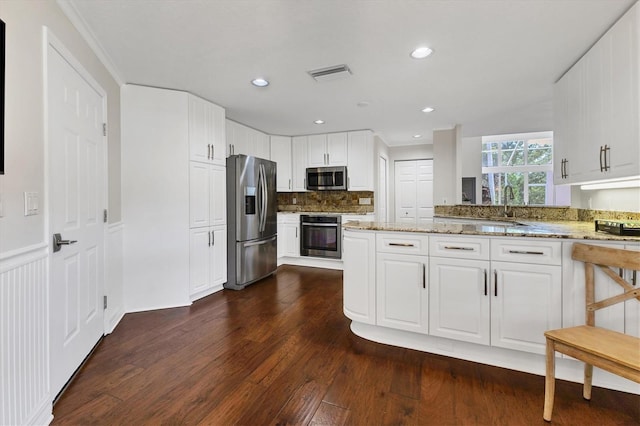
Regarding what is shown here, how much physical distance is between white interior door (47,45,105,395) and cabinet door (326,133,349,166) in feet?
11.2

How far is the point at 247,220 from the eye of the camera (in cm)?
394

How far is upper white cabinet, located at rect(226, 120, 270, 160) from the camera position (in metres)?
4.30

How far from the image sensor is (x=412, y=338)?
232 centimetres

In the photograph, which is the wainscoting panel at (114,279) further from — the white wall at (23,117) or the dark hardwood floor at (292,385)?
the white wall at (23,117)

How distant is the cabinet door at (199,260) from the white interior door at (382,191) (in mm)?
3174

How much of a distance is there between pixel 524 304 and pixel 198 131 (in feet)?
11.4

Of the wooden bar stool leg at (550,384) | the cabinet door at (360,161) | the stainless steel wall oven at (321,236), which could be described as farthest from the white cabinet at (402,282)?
the cabinet door at (360,161)

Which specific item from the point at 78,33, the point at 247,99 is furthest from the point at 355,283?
the point at 78,33

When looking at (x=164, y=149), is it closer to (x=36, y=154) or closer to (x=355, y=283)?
(x=36, y=154)

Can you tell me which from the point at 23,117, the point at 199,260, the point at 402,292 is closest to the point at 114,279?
the point at 199,260

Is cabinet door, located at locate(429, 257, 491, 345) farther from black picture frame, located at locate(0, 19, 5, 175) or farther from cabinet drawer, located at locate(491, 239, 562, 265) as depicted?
black picture frame, located at locate(0, 19, 5, 175)

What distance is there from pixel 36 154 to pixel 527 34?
3.23m

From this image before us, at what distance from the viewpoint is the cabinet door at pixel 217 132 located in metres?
3.54

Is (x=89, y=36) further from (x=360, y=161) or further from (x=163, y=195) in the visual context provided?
(x=360, y=161)
